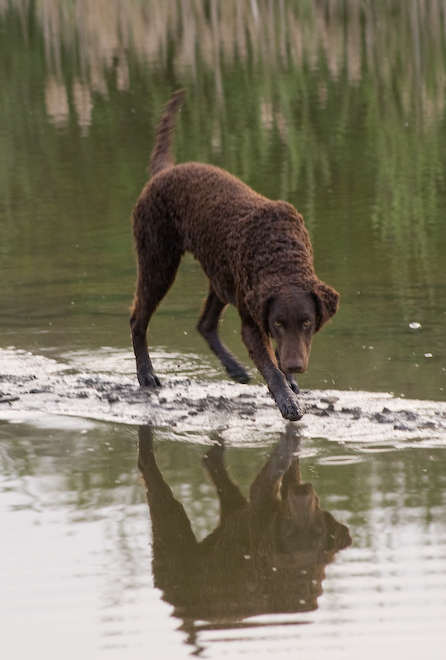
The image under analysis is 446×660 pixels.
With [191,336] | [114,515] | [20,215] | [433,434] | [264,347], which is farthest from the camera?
[20,215]

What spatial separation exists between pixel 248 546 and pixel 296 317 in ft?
4.14

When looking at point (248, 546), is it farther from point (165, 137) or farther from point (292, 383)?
point (165, 137)

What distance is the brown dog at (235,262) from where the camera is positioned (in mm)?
4695

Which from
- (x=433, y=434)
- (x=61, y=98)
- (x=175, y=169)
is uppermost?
(x=175, y=169)

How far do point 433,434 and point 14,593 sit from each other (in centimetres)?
200

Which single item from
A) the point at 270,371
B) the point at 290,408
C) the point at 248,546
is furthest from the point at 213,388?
the point at 248,546

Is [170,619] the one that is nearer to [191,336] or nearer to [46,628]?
[46,628]

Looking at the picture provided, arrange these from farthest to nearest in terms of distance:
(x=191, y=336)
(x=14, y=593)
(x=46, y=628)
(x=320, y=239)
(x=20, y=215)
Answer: (x=20, y=215) < (x=320, y=239) < (x=191, y=336) < (x=14, y=593) < (x=46, y=628)

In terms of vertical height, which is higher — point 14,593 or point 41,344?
point 14,593

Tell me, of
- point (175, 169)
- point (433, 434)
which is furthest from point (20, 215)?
point (433, 434)

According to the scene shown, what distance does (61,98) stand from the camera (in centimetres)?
1700

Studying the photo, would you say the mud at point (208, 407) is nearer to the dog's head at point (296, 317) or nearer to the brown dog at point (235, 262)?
the brown dog at point (235, 262)

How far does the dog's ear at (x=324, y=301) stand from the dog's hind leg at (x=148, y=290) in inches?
50.4

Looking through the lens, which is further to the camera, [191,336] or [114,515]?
[191,336]
